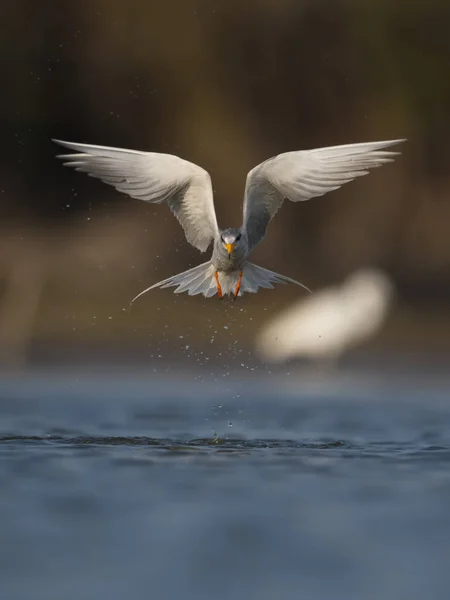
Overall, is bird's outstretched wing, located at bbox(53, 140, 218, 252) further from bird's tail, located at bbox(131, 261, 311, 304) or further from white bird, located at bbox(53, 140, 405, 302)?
bird's tail, located at bbox(131, 261, 311, 304)

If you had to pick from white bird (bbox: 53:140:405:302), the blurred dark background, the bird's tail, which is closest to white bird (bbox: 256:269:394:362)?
the blurred dark background

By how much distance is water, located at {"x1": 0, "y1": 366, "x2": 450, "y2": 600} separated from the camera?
663 centimetres

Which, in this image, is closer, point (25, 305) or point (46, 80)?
point (25, 305)

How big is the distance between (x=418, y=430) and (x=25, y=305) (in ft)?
21.2

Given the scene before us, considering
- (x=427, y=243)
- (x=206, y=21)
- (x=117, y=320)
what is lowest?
(x=117, y=320)

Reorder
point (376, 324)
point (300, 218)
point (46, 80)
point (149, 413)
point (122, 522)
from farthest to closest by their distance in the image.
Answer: point (46, 80), point (300, 218), point (376, 324), point (149, 413), point (122, 522)

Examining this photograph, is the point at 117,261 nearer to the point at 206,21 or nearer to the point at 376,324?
the point at 376,324

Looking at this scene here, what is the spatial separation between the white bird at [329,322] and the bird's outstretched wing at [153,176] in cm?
484

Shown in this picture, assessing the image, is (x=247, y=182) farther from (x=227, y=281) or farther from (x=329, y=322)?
(x=329, y=322)

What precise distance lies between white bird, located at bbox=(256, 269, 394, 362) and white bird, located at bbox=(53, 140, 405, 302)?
472 cm

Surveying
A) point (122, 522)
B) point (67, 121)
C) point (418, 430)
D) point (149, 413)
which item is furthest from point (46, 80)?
point (122, 522)

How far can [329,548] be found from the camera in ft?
A: 23.3

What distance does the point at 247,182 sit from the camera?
31.3 feet

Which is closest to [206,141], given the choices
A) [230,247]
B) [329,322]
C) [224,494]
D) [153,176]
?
[329,322]
